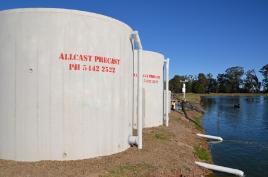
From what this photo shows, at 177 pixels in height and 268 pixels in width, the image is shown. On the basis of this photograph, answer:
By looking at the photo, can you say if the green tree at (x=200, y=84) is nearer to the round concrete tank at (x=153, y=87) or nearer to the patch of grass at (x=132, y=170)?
the round concrete tank at (x=153, y=87)

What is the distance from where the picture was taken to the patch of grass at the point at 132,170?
8859 mm

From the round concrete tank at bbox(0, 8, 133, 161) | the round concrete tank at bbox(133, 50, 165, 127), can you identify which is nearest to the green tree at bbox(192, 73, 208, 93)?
the round concrete tank at bbox(133, 50, 165, 127)

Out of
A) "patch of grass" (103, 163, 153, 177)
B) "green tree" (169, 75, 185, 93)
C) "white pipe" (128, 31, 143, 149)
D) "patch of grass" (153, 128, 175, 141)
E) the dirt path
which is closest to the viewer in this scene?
the dirt path

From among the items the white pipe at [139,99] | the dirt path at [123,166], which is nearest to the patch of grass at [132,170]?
the dirt path at [123,166]

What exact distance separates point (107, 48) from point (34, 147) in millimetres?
3948

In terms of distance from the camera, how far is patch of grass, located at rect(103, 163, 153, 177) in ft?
29.1

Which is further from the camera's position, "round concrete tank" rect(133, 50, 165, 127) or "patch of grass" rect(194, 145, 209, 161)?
"round concrete tank" rect(133, 50, 165, 127)

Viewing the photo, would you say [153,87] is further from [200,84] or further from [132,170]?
[200,84]

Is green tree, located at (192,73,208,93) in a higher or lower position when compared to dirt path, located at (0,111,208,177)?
higher

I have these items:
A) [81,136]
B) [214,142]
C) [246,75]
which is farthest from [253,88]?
[81,136]

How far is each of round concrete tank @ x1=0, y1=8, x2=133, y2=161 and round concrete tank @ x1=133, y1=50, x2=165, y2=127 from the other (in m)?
8.41

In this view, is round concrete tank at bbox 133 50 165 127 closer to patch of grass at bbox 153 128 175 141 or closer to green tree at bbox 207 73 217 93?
patch of grass at bbox 153 128 175 141

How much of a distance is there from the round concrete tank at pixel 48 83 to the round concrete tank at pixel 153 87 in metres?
8.41

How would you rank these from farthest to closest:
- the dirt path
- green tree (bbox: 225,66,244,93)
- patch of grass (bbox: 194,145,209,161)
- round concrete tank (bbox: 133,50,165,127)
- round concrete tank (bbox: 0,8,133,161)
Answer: green tree (bbox: 225,66,244,93)
round concrete tank (bbox: 133,50,165,127)
patch of grass (bbox: 194,145,209,161)
round concrete tank (bbox: 0,8,133,161)
the dirt path
